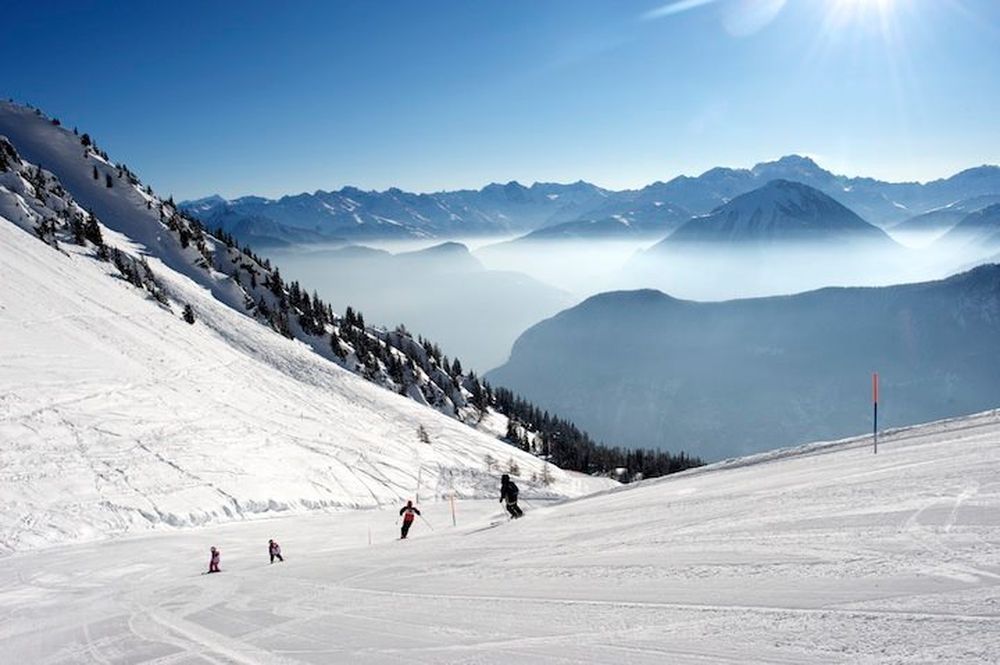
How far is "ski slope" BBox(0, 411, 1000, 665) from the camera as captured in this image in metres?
5.54

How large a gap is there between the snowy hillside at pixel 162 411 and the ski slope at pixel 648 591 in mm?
13547

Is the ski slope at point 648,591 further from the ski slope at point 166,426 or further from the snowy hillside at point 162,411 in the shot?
the snowy hillside at point 162,411

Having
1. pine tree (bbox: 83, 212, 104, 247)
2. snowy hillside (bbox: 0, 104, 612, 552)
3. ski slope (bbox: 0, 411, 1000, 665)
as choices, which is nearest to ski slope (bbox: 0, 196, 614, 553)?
snowy hillside (bbox: 0, 104, 612, 552)

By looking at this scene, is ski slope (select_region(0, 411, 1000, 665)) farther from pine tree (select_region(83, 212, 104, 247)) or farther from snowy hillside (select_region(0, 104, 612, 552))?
pine tree (select_region(83, 212, 104, 247))

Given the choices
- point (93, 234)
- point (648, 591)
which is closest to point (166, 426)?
point (648, 591)

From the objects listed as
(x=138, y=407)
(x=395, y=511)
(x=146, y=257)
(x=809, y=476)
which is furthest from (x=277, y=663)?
(x=146, y=257)

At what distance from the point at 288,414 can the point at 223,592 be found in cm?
Answer: 4565

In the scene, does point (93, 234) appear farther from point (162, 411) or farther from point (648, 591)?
point (648, 591)

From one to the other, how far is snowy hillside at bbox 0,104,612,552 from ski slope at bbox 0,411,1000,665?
1355cm

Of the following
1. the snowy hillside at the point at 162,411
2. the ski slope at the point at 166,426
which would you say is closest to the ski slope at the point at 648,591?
the ski slope at the point at 166,426

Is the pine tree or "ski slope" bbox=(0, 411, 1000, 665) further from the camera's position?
the pine tree

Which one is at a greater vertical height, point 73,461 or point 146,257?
point 146,257

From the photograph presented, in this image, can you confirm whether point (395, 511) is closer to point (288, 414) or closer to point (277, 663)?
point (288, 414)

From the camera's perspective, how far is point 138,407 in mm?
40812
